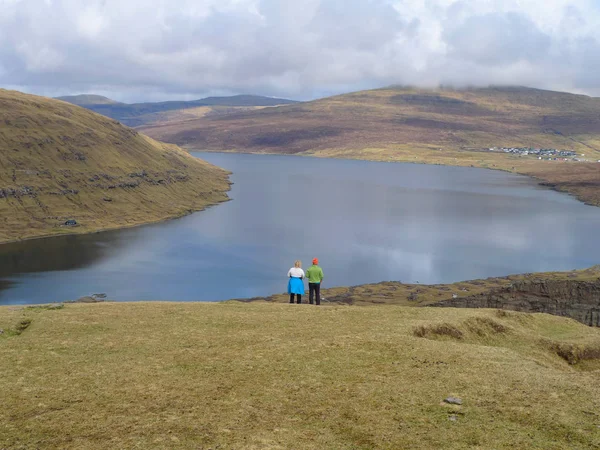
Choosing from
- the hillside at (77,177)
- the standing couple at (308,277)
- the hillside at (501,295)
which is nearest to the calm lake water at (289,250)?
the hillside at (501,295)

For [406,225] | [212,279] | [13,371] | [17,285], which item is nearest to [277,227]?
[406,225]

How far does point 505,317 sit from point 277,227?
9960cm

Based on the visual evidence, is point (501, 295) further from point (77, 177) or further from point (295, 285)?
point (77, 177)

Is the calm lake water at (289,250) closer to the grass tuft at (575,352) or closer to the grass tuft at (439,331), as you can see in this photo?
the grass tuft at (439,331)

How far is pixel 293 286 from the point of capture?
31656 mm

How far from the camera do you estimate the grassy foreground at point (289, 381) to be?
1512 centimetres

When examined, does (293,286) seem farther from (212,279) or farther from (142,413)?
(212,279)

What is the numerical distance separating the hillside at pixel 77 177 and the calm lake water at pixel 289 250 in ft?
30.6

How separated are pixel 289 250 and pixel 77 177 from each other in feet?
223

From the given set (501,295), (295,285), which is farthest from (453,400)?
(501,295)

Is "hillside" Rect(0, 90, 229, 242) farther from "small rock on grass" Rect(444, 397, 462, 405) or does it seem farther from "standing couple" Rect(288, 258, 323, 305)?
"small rock on grass" Rect(444, 397, 462, 405)

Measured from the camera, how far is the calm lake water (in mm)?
83500

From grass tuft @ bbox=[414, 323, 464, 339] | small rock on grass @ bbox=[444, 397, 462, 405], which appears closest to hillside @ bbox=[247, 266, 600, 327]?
grass tuft @ bbox=[414, 323, 464, 339]

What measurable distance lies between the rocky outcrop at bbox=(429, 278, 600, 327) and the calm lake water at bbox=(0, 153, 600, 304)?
3042 cm
